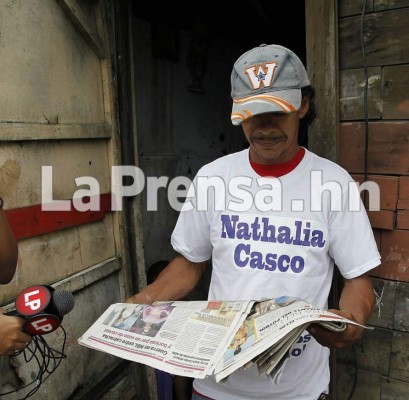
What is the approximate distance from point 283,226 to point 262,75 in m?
0.52

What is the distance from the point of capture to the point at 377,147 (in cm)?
174

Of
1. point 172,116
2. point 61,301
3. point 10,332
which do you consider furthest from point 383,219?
point 172,116

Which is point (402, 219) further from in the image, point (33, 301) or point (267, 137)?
point (33, 301)

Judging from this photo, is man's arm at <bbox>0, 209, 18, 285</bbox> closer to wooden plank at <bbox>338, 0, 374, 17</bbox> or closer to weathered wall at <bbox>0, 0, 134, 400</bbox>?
weathered wall at <bbox>0, 0, 134, 400</bbox>

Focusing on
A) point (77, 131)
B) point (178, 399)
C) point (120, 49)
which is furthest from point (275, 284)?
point (120, 49)

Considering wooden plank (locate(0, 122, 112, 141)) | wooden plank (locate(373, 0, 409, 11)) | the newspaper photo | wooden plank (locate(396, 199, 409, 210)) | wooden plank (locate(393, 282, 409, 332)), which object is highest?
wooden plank (locate(373, 0, 409, 11))

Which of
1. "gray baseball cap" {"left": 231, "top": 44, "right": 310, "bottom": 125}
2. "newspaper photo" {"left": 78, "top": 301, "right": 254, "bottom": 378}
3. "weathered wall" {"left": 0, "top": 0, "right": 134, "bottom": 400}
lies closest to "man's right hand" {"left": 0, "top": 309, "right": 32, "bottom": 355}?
"newspaper photo" {"left": 78, "top": 301, "right": 254, "bottom": 378}

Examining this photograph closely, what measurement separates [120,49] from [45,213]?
1.02 m

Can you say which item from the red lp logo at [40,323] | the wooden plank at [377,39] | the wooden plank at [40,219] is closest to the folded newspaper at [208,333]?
the red lp logo at [40,323]

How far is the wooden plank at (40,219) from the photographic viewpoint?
5.83 feet

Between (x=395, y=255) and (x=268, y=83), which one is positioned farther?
(x=395, y=255)

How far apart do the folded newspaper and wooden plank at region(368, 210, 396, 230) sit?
71 centimetres

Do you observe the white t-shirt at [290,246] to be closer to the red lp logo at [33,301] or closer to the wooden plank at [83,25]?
the red lp logo at [33,301]

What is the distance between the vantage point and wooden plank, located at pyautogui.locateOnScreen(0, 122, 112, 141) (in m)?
1.70
